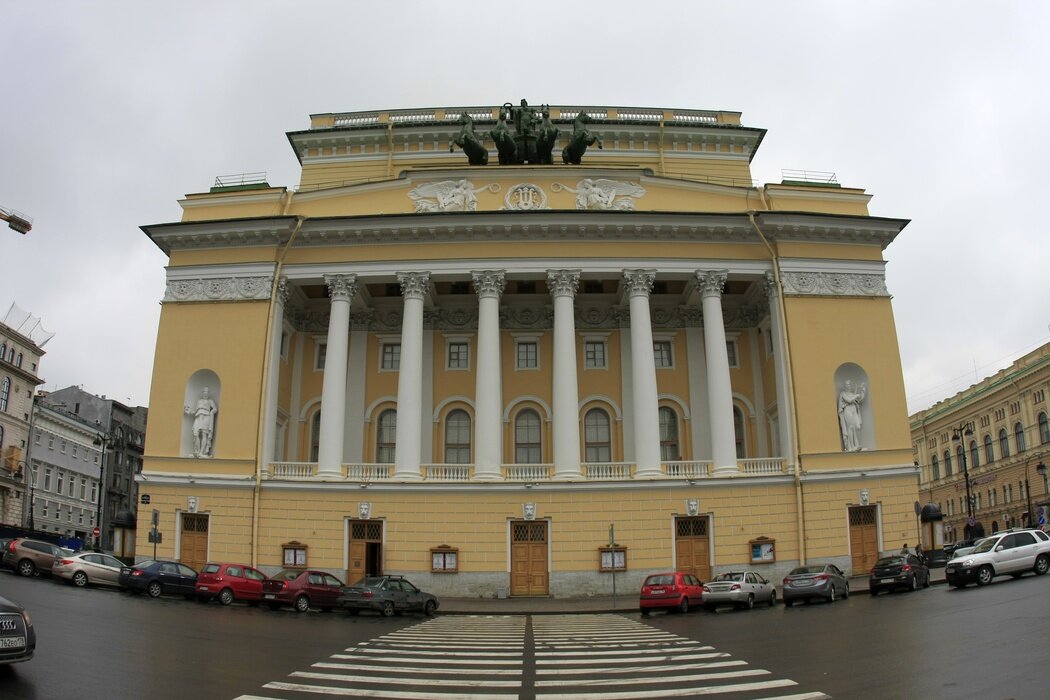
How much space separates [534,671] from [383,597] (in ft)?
39.0

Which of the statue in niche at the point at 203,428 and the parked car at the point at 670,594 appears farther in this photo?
the statue in niche at the point at 203,428

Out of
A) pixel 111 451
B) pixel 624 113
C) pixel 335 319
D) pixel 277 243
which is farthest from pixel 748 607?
pixel 111 451

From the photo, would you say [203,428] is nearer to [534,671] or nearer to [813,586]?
[813,586]

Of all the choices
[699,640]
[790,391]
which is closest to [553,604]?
[699,640]

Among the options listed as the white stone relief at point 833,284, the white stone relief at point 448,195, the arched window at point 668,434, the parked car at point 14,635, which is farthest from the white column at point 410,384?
the parked car at point 14,635

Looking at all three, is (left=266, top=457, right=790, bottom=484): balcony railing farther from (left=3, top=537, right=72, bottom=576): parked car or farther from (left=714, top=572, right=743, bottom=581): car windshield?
(left=3, top=537, right=72, bottom=576): parked car

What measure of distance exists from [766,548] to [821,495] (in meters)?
2.95

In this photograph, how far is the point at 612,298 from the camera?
121 feet

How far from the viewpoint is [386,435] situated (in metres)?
36.5

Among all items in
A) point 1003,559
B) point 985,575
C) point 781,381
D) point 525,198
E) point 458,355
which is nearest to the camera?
point 985,575

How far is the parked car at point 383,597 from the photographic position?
76.6 ft

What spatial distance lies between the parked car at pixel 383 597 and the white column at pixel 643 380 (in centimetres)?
1022

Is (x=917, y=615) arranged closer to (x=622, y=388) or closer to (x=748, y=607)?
(x=748, y=607)

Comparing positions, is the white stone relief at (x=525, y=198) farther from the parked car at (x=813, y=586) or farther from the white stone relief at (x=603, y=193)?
the parked car at (x=813, y=586)
